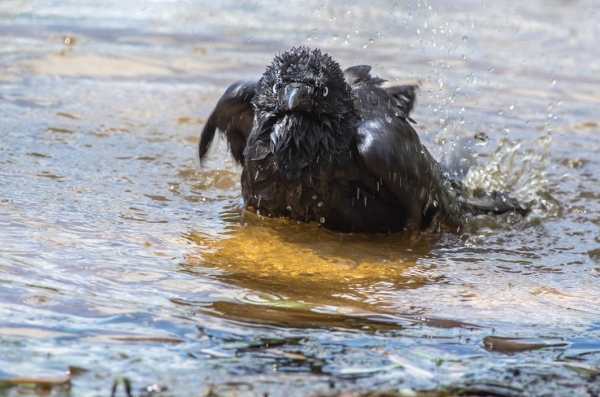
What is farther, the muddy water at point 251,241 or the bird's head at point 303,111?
the bird's head at point 303,111

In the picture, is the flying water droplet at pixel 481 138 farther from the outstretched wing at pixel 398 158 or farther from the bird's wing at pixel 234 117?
the bird's wing at pixel 234 117

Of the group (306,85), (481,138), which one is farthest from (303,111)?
(481,138)

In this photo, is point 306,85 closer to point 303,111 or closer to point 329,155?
point 303,111

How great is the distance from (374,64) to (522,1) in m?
4.49

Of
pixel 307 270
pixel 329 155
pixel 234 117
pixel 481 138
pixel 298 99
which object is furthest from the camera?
pixel 481 138

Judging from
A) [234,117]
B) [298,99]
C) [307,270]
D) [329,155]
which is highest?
[298,99]

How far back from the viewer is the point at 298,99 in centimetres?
482

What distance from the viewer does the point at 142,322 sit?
323cm

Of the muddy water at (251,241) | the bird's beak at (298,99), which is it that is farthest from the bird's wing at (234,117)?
the bird's beak at (298,99)

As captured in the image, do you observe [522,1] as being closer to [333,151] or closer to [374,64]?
[374,64]

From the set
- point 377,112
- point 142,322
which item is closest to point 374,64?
point 377,112

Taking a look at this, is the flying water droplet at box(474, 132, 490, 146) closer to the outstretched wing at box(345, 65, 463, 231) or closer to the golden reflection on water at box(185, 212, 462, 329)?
the outstretched wing at box(345, 65, 463, 231)

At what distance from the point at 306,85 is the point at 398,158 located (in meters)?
0.70

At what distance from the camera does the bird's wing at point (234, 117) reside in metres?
5.45
